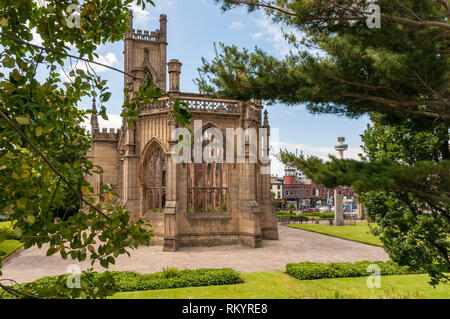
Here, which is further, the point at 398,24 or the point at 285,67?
the point at 285,67

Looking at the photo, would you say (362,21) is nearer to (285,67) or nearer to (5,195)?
(285,67)

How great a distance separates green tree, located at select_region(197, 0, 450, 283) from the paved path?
724cm

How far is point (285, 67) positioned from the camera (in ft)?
21.6

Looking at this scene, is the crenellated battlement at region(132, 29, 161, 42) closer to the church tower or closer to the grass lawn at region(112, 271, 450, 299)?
the church tower

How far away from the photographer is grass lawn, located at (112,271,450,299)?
8.17 metres

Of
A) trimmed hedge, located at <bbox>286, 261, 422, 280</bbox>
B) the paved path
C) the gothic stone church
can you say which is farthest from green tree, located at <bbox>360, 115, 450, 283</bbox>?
the gothic stone church

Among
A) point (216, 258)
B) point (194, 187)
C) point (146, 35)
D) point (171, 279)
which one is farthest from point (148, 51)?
point (171, 279)

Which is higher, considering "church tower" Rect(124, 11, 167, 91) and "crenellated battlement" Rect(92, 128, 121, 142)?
"church tower" Rect(124, 11, 167, 91)

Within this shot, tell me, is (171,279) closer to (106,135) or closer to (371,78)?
(371,78)

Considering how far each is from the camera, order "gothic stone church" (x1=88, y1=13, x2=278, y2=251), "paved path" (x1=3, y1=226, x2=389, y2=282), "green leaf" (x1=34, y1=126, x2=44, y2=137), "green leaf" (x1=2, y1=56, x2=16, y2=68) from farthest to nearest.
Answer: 1. "gothic stone church" (x1=88, y1=13, x2=278, y2=251)
2. "paved path" (x1=3, y1=226, x2=389, y2=282)
3. "green leaf" (x1=2, y1=56, x2=16, y2=68)
4. "green leaf" (x1=34, y1=126, x2=44, y2=137)

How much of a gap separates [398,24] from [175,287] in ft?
28.2

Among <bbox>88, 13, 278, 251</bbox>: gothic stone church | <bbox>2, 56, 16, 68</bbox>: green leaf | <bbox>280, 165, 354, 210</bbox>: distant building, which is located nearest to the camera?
<bbox>2, 56, 16, 68</bbox>: green leaf
